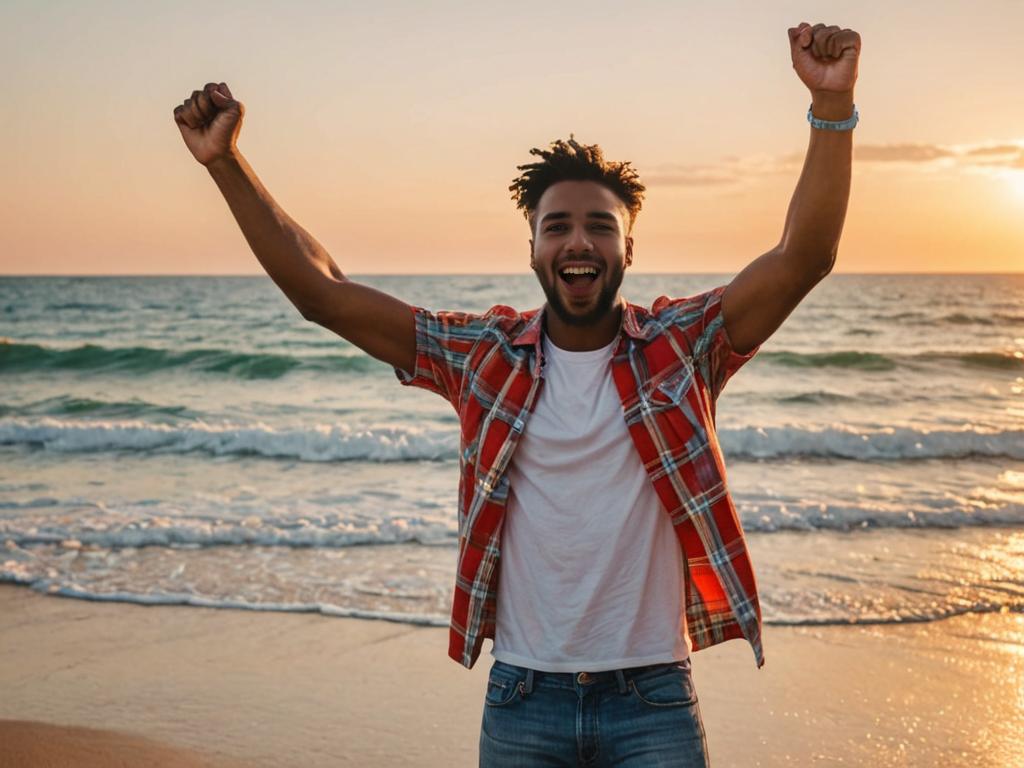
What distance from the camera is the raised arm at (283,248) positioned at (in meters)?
2.65

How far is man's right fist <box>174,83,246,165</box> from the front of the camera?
104 inches

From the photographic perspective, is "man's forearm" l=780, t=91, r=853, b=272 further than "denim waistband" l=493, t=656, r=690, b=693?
No

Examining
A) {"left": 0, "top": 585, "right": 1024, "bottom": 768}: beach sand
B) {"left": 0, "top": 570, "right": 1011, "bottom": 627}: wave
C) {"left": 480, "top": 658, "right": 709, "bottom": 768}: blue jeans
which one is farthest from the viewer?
{"left": 0, "top": 570, "right": 1011, "bottom": 627}: wave

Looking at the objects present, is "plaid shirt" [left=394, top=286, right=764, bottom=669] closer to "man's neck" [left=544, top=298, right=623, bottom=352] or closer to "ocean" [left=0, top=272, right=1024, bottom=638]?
"man's neck" [left=544, top=298, right=623, bottom=352]

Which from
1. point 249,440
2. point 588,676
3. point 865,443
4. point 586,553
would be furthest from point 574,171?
point 865,443

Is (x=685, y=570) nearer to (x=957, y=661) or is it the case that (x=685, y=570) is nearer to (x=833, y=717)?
(x=833, y=717)

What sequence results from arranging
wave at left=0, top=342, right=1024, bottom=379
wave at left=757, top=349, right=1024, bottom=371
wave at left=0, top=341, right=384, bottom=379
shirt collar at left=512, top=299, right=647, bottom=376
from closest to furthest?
shirt collar at left=512, top=299, right=647, bottom=376
wave at left=0, top=341, right=384, bottom=379
wave at left=0, top=342, right=1024, bottom=379
wave at left=757, top=349, right=1024, bottom=371

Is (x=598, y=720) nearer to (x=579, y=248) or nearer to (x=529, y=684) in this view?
(x=529, y=684)

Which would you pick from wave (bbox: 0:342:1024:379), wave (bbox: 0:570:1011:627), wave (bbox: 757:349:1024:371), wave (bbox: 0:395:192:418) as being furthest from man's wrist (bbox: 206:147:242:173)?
wave (bbox: 757:349:1024:371)

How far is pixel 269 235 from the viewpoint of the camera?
269 cm

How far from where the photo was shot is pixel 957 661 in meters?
5.73

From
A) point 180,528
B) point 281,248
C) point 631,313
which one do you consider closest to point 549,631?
point 631,313

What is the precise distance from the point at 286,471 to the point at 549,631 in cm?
1002

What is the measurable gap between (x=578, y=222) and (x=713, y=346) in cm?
51
